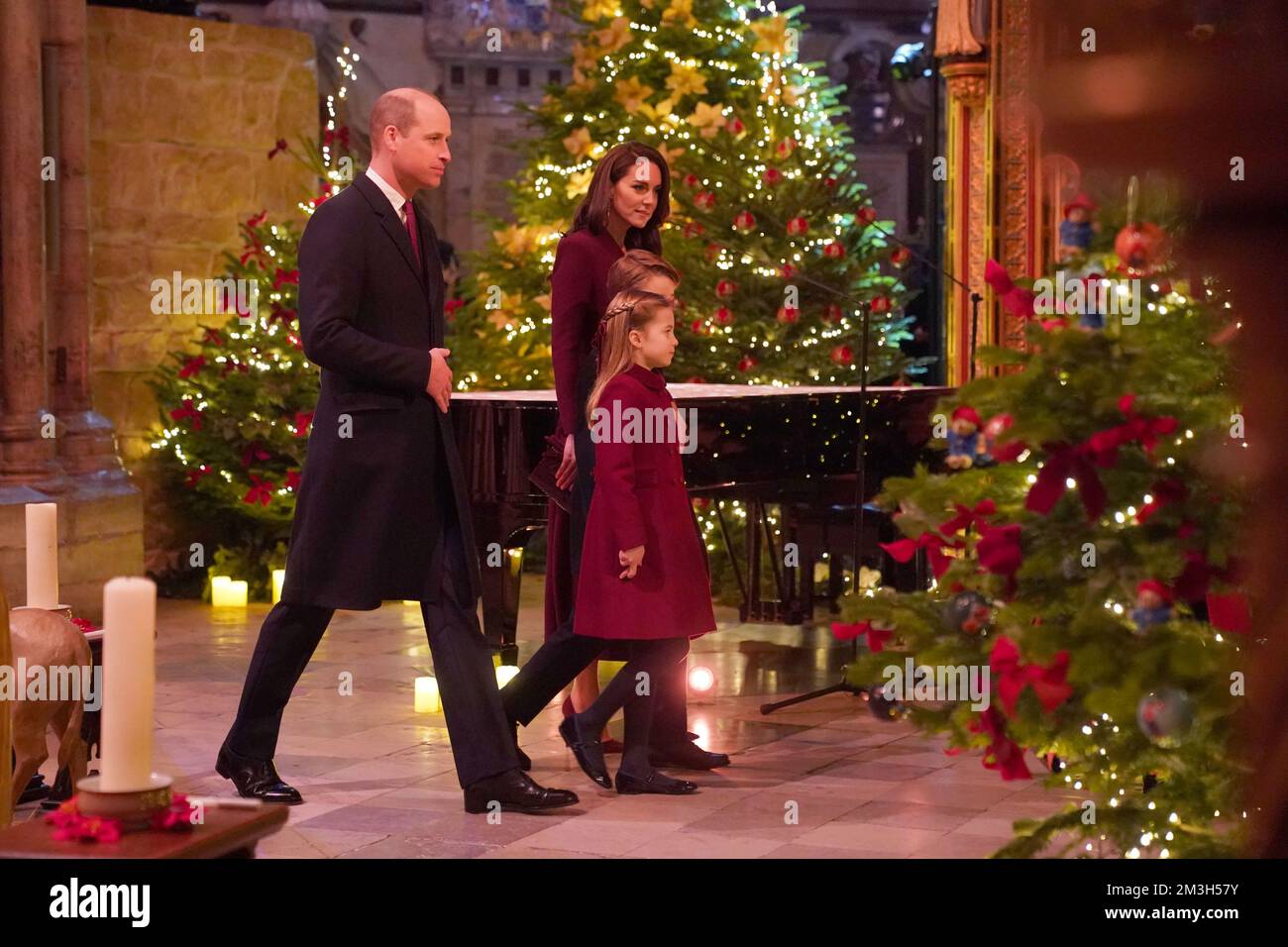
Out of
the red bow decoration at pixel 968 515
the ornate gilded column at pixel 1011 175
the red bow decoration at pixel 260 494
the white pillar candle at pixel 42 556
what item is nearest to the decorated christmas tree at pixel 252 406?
the red bow decoration at pixel 260 494

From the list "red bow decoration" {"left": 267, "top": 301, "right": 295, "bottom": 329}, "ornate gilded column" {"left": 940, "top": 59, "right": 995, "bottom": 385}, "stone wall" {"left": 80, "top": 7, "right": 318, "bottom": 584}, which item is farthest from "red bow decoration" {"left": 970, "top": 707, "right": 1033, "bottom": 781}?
"stone wall" {"left": 80, "top": 7, "right": 318, "bottom": 584}

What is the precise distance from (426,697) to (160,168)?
473 cm

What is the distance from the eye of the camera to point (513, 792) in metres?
4.73

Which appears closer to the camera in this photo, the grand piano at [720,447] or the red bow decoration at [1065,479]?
the red bow decoration at [1065,479]

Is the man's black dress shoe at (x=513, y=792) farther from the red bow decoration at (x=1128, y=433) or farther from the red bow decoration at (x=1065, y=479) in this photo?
the red bow decoration at (x=1128, y=433)

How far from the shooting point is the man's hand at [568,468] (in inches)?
208

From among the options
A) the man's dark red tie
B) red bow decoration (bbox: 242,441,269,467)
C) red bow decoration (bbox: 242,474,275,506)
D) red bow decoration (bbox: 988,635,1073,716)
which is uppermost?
the man's dark red tie

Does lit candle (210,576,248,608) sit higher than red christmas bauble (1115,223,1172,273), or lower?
lower

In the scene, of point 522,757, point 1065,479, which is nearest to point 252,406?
point 522,757

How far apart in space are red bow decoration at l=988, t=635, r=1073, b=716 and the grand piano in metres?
3.38

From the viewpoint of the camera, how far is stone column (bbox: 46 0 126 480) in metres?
8.96

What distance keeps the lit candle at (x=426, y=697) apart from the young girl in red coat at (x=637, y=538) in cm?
140

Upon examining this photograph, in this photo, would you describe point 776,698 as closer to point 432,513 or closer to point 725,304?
point 432,513

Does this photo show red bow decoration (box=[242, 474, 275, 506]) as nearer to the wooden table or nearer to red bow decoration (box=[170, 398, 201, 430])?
red bow decoration (box=[170, 398, 201, 430])
